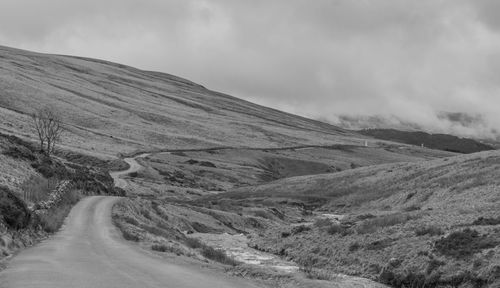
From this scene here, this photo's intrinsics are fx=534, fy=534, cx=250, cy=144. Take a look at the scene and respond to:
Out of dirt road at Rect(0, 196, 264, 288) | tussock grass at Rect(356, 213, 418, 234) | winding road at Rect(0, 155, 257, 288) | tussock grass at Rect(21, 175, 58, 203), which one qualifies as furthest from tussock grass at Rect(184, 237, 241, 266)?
tussock grass at Rect(21, 175, 58, 203)

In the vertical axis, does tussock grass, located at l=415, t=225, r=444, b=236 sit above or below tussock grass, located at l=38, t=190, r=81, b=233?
above

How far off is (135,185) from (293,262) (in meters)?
63.8

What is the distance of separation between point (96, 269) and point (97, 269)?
43 mm

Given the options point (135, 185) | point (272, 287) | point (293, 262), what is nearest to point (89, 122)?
point (135, 185)

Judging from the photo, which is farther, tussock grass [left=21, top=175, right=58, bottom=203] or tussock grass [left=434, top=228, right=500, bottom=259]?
tussock grass [left=21, top=175, right=58, bottom=203]

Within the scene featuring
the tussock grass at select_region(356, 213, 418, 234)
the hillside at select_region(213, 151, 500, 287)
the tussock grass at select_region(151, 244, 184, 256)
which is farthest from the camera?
the tussock grass at select_region(356, 213, 418, 234)

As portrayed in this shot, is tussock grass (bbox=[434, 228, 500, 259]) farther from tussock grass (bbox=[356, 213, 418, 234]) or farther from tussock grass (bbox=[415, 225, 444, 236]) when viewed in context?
tussock grass (bbox=[356, 213, 418, 234])

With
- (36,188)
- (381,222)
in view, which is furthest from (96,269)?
(36,188)

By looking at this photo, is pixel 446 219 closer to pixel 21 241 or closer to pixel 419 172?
pixel 21 241

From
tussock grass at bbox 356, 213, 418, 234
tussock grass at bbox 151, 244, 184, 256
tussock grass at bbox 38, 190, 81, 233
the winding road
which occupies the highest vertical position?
tussock grass at bbox 356, 213, 418, 234

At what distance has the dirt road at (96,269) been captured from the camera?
658 inches

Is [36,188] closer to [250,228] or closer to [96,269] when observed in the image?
[96,269]

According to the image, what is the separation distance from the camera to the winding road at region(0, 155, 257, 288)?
1669 centimetres

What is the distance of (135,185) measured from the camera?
9025 cm
